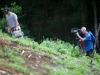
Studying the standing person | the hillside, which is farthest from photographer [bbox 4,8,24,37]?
the hillside

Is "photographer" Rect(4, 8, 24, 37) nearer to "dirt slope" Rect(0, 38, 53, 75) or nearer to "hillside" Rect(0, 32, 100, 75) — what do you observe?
"hillside" Rect(0, 32, 100, 75)

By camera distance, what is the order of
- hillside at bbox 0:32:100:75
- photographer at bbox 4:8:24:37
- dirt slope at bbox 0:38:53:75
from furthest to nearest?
photographer at bbox 4:8:24:37, hillside at bbox 0:32:100:75, dirt slope at bbox 0:38:53:75

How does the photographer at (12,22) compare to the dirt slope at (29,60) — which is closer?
the dirt slope at (29,60)

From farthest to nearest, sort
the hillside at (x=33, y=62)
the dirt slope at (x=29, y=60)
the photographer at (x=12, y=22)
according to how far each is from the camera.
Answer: the photographer at (x=12, y=22)
the hillside at (x=33, y=62)
the dirt slope at (x=29, y=60)

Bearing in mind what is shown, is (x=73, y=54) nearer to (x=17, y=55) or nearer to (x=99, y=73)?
(x=99, y=73)

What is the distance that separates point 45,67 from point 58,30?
29680mm

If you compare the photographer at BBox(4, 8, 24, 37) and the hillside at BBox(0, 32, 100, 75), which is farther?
the photographer at BBox(4, 8, 24, 37)

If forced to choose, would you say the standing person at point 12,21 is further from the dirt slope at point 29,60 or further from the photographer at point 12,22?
the dirt slope at point 29,60

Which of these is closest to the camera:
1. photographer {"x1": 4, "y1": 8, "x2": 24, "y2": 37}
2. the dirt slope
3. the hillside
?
the dirt slope

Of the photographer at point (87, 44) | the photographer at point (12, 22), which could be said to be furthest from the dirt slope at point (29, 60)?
the photographer at point (87, 44)

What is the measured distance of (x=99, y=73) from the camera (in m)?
10.7

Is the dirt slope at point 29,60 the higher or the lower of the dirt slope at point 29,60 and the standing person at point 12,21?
the lower

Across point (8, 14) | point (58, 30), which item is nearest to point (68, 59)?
point (8, 14)

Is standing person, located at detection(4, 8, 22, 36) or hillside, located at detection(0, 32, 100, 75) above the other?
standing person, located at detection(4, 8, 22, 36)
